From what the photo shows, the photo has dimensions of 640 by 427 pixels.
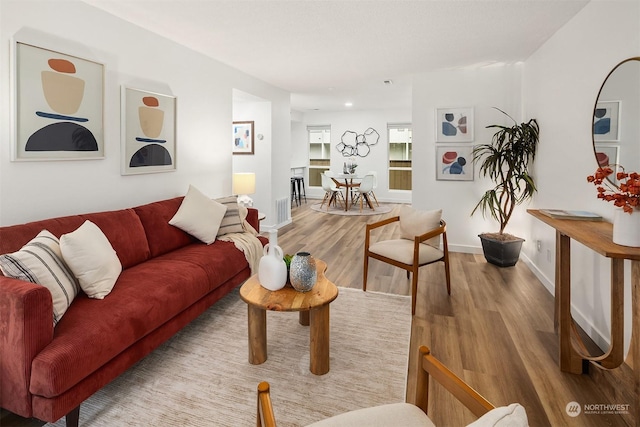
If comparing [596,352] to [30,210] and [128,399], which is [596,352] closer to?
[128,399]

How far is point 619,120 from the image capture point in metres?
2.18

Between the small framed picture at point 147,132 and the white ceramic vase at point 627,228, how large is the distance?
3.44 meters

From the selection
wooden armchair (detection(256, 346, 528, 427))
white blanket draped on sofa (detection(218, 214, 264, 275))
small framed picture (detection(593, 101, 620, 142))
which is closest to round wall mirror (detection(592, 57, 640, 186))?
small framed picture (detection(593, 101, 620, 142))

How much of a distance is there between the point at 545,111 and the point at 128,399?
13.6 ft

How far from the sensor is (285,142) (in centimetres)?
647

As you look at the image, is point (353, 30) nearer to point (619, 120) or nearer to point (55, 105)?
point (619, 120)

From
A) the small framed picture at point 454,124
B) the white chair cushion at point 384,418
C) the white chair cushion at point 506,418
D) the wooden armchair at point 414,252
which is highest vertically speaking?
the small framed picture at point 454,124

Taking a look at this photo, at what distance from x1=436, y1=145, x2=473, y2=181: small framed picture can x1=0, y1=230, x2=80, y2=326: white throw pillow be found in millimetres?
4207

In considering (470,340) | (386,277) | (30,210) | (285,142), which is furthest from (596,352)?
(285,142)

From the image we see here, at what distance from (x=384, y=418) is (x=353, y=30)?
10.3ft

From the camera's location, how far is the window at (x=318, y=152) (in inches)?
405

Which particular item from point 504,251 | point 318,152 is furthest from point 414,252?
point 318,152

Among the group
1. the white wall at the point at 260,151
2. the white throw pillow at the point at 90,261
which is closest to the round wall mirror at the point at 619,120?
the white throw pillow at the point at 90,261

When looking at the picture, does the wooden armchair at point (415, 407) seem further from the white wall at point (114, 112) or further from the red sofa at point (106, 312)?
the white wall at point (114, 112)
